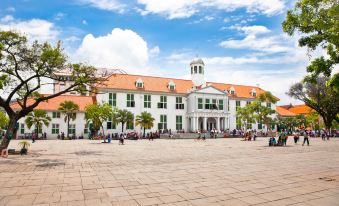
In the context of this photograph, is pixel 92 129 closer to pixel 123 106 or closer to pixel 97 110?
pixel 123 106

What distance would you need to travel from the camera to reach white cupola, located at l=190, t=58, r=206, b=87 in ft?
191

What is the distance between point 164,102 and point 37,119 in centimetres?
2262

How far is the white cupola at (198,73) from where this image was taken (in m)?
58.3

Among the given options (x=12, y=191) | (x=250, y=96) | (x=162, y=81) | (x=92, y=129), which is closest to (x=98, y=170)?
(x=12, y=191)

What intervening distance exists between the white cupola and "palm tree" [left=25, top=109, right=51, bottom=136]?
99.5 ft

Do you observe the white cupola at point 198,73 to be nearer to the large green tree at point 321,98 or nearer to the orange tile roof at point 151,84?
the orange tile roof at point 151,84

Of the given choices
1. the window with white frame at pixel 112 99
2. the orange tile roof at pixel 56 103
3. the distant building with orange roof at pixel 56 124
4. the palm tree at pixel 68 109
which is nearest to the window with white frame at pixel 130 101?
the window with white frame at pixel 112 99

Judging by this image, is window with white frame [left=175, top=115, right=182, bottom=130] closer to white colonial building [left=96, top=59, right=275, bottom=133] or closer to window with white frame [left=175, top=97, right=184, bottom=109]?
white colonial building [left=96, top=59, right=275, bottom=133]

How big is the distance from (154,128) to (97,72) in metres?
30.4

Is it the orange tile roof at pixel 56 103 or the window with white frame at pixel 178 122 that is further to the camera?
the window with white frame at pixel 178 122

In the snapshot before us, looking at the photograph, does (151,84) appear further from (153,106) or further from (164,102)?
(153,106)

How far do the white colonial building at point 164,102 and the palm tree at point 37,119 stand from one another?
225cm

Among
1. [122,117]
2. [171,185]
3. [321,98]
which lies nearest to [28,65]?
[171,185]

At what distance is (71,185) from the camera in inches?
343
